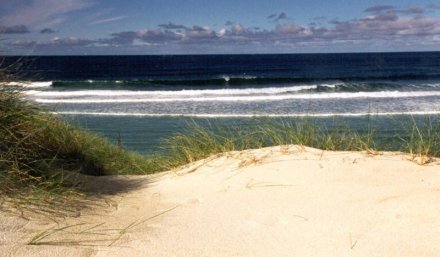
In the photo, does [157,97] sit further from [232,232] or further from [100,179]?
[232,232]

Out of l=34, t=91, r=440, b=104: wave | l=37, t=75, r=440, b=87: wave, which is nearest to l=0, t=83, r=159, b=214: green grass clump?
l=34, t=91, r=440, b=104: wave

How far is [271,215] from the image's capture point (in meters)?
3.29

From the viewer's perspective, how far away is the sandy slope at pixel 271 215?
2.79m

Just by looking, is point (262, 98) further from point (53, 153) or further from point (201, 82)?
point (53, 153)

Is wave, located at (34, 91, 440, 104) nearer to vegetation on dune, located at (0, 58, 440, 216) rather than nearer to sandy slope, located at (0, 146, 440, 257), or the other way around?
vegetation on dune, located at (0, 58, 440, 216)

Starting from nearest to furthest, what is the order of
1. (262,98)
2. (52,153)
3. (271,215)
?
(271,215), (52,153), (262,98)

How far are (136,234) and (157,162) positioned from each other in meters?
3.36

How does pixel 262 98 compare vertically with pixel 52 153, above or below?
below

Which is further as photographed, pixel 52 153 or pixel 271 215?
pixel 52 153

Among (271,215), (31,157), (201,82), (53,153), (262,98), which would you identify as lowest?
(201,82)

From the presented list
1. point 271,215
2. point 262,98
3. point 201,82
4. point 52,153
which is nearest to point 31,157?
point 52,153

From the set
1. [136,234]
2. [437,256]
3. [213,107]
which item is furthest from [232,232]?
[213,107]

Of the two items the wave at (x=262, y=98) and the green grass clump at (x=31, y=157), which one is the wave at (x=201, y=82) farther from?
the green grass clump at (x=31, y=157)

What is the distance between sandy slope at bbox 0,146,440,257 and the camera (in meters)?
2.79
